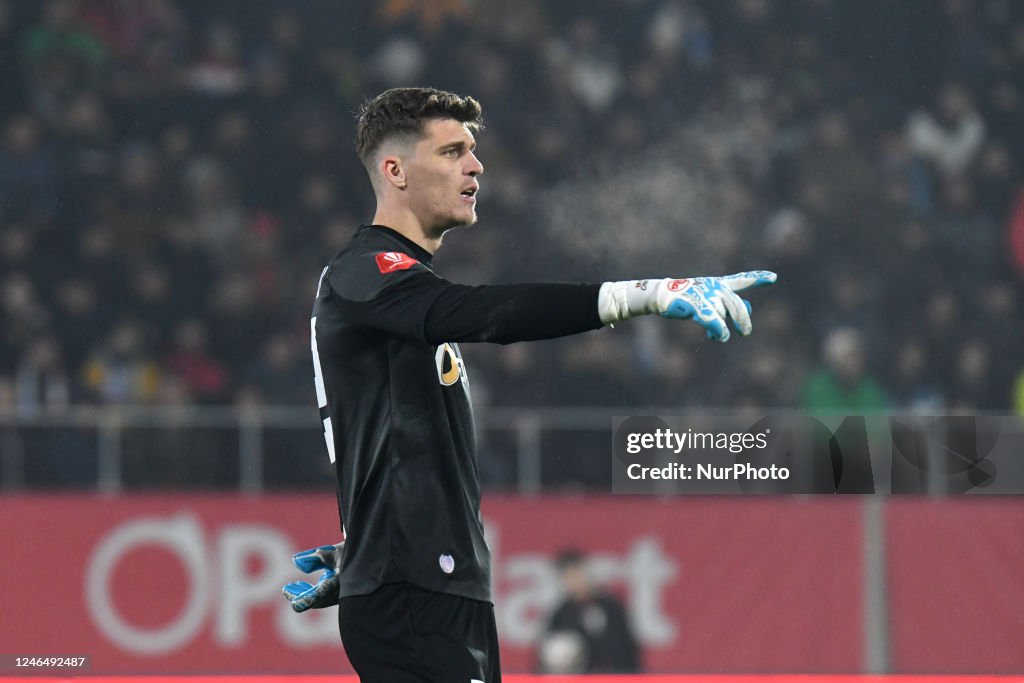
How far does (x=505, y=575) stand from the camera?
8.24m

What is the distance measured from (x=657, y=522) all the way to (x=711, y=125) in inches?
220

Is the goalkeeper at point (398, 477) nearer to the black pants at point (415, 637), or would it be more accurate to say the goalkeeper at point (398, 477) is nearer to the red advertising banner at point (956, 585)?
the black pants at point (415, 637)

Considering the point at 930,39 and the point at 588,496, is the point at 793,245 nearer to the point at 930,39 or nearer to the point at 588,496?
the point at 930,39

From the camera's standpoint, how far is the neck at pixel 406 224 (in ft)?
10.4

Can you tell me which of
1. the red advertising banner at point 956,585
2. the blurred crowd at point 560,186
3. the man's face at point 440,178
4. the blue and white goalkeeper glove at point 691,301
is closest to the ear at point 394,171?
the man's face at point 440,178

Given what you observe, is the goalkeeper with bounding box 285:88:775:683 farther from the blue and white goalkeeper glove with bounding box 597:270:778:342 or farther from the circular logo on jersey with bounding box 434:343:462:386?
the blue and white goalkeeper glove with bounding box 597:270:778:342

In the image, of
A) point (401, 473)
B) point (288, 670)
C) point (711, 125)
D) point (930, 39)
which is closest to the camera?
point (401, 473)

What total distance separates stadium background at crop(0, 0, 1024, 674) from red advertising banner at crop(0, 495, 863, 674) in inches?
0.7

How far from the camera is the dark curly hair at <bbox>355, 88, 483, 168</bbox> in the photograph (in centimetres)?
320

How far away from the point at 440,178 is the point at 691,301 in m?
0.82

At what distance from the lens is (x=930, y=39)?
13.9 m

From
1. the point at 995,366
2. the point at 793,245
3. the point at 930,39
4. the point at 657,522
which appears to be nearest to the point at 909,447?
the point at 657,522

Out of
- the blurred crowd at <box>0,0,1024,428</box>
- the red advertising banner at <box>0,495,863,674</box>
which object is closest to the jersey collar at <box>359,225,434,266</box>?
the red advertising banner at <box>0,495,863,674</box>

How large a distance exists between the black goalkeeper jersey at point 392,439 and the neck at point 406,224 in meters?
0.12
